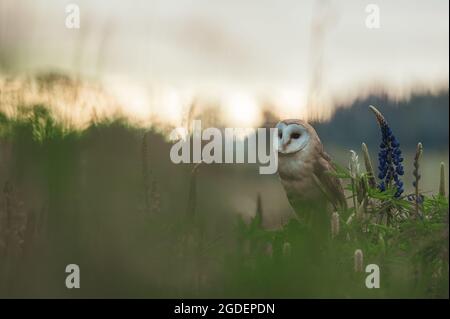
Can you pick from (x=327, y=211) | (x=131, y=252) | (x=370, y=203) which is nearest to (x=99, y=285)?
(x=131, y=252)

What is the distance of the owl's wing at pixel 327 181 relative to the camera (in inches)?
130

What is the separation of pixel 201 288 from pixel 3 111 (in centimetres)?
91

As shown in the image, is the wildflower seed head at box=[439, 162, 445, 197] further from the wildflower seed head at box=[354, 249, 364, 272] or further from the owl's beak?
the owl's beak

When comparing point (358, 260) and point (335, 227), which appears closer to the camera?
point (358, 260)

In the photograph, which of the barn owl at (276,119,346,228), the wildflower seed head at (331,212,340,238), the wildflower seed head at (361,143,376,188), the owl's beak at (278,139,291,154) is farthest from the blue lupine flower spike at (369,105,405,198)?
the owl's beak at (278,139,291,154)

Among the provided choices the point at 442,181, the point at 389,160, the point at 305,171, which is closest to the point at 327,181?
the point at 305,171

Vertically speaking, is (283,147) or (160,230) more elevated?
(283,147)

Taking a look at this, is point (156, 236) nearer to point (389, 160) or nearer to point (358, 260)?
point (358, 260)

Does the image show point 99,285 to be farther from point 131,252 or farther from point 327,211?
point 327,211

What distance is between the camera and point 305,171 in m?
3.49

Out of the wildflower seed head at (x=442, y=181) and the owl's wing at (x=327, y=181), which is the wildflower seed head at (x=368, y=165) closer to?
the wildflower seed head at (x=442, y=181)

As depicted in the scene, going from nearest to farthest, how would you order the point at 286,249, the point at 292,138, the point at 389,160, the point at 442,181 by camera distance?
1. the point at 286,249
2. the point at 442,181
3. the point at 389,160
4. the point at 292,138

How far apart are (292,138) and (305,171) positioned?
0.61ft

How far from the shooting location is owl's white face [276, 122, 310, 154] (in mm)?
3314
